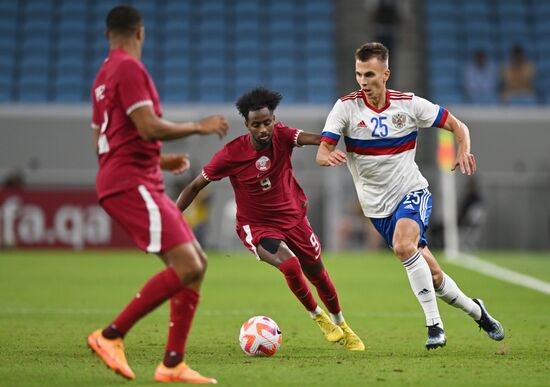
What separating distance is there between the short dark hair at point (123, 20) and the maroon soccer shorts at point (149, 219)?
3.14 feet

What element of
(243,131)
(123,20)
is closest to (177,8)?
(243,131)

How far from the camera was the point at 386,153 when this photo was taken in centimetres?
767

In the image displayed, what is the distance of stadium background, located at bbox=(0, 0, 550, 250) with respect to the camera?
2175cm

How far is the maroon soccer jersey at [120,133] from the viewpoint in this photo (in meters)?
5.75

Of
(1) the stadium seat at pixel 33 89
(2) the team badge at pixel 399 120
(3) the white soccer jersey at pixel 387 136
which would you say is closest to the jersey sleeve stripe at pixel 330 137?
(3) the white soccer jersey at pixel 387 136

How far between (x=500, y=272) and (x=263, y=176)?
8.86 m

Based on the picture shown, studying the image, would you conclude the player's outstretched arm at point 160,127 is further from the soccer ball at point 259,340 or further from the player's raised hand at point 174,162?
the soccer ball at point 259,340

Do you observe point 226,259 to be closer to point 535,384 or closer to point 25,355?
point 25,355

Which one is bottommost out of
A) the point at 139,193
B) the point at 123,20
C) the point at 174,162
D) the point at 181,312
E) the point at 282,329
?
the point at 282,329

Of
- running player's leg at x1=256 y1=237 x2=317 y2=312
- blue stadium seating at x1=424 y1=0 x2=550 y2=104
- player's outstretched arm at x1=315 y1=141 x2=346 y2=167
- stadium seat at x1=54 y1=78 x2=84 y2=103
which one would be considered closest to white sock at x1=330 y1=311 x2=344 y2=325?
running player's leg at x1=256 y1=237 x2=317 y2=312

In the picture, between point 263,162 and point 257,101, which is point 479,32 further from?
point 257,101

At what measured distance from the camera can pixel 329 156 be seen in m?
7.05

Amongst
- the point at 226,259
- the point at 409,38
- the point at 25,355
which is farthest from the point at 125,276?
the point at 409,38

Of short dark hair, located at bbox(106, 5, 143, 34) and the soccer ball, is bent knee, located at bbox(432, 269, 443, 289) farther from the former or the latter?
short dark hair, located at bbox(106, 5, 143, 34)
